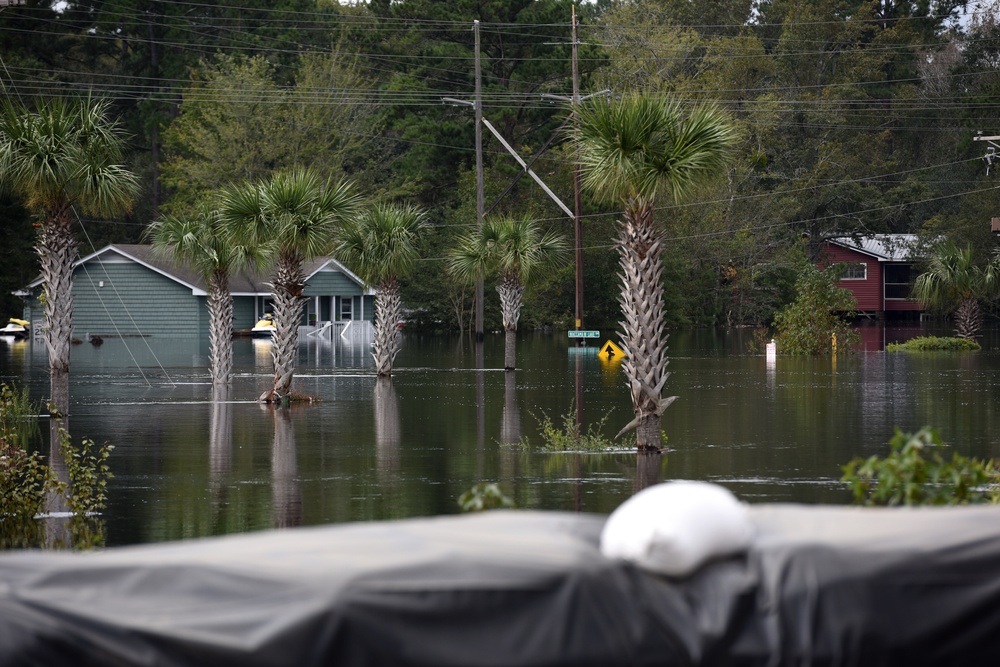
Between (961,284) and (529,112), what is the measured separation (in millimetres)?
30010

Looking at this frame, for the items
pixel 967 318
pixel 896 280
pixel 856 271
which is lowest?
pixel 967 318

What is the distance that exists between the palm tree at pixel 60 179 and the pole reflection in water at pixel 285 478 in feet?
13.1

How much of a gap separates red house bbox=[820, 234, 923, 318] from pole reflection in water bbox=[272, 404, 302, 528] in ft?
213

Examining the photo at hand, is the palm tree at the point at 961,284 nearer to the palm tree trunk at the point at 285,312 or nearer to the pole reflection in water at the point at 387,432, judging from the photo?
the pole reflection in water at the point at 387,432

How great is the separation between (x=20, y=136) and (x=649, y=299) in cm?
1035

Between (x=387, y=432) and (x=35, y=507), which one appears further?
(x=387, y=432)

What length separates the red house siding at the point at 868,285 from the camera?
82.3m

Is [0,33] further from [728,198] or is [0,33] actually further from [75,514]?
[75,514]

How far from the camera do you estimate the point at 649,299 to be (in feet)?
58.1

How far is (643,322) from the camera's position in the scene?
17.6m

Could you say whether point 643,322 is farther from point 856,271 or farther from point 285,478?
point 856,271

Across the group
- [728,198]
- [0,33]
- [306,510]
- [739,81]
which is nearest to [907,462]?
[306,510]

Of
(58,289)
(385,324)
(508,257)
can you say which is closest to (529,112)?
(508,257)

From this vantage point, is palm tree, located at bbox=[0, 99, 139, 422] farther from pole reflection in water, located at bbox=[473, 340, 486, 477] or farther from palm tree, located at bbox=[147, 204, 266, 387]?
pole reflection in water, located at bbox=[473, 340, 486, 477]
